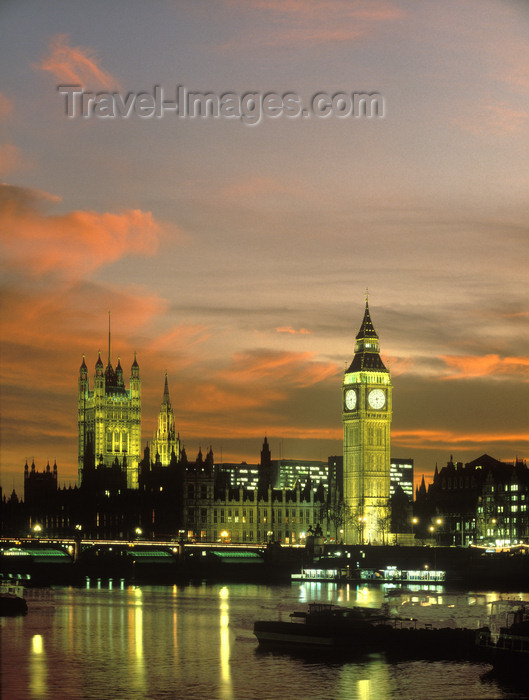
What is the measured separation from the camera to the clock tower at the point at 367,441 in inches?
6398

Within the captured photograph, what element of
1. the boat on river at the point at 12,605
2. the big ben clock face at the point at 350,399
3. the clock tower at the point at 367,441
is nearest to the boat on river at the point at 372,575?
the clock tower at the point at 367,441

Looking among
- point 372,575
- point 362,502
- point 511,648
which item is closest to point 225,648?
point 511,648

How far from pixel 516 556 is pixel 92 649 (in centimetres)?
6771

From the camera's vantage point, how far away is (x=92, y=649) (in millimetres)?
69625

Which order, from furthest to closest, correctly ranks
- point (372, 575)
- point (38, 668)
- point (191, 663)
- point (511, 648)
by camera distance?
point (372, 575), point (191, 663), point (38, 668), point (511, 648)

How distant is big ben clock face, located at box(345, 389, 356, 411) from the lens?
164 meters

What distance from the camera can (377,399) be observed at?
6471 inches

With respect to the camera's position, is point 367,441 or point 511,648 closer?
point 511,648

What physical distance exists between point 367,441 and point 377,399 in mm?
5182

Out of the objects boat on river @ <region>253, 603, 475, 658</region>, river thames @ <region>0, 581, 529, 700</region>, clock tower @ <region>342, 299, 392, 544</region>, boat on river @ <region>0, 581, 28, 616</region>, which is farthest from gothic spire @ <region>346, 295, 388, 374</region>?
boat on river @ <region>253, 603, 475, 658</region>

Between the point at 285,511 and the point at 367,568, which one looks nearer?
the point at 367,568

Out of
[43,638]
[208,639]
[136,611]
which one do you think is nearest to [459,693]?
[208,639]

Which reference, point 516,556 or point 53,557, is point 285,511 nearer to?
point 53,557

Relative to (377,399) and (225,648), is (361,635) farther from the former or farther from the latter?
(377,399)
